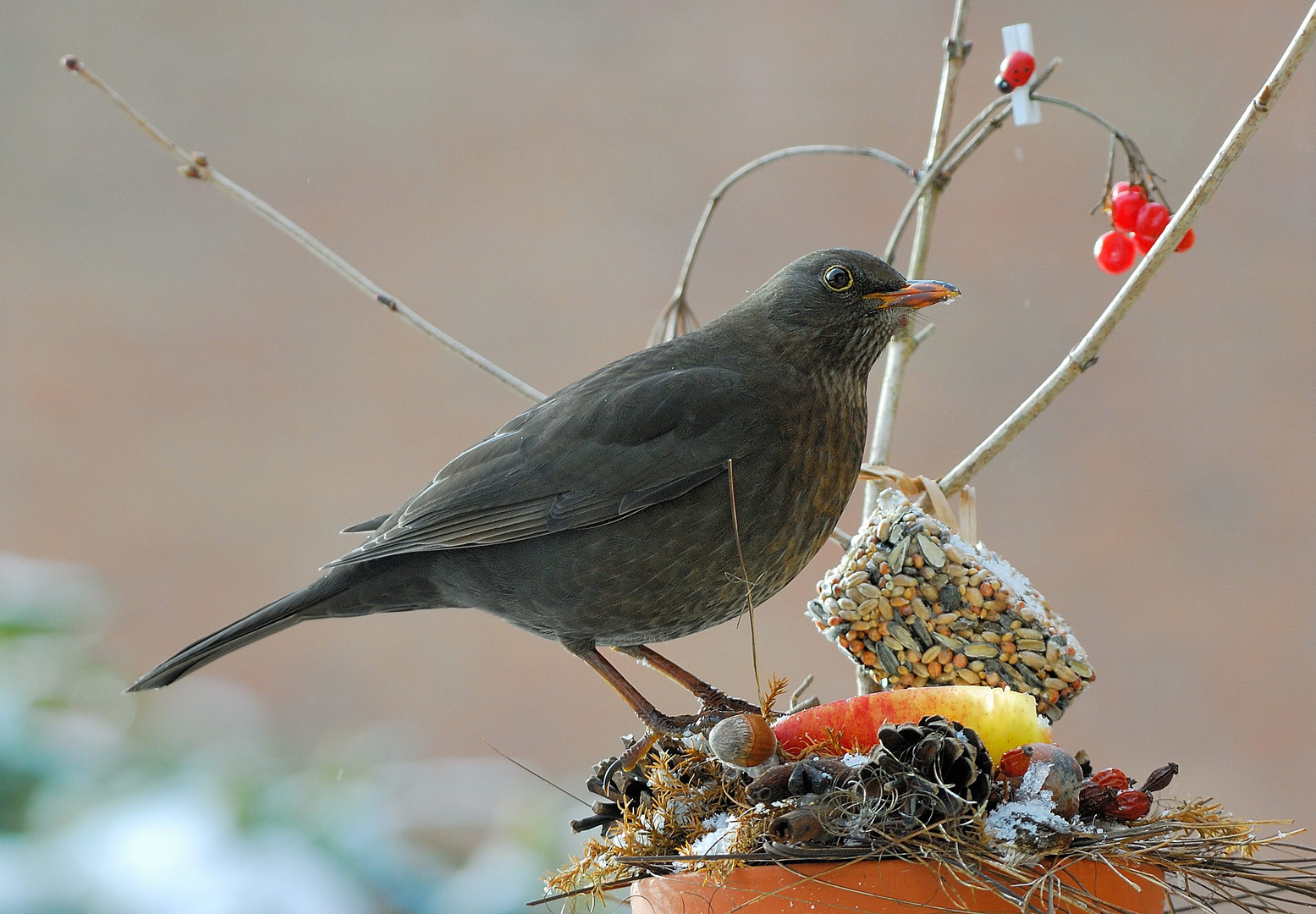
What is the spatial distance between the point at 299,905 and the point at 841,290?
6.32 feet

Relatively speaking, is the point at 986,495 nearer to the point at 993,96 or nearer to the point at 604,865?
the point at 993,96

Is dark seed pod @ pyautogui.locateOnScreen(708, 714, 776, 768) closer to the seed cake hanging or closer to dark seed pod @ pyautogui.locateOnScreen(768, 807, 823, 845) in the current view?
dark seed pod @ pyautogui.locateOnScreen(768, 807, 823, 845)

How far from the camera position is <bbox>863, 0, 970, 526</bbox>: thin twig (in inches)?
68.3

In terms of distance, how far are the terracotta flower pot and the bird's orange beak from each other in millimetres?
762

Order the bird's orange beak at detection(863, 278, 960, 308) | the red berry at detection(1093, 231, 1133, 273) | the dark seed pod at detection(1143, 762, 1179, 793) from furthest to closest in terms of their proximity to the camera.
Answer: the red berry at detection(1093, 231, 1133, 273) < the bird's orange beak at detection(863, 278, 960, 308) < the dark seed pod at detection(1143, 762, 1179, 793)

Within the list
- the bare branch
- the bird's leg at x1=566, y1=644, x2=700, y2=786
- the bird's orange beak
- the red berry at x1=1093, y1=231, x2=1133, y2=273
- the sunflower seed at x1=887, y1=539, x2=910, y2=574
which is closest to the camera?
the bird's leg at x1=566, y1=644, x2=700, y2=786

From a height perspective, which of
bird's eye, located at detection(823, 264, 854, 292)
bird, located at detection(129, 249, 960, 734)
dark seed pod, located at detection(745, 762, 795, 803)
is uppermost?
bird's eye, located at detection(823, 264, 854, 292)

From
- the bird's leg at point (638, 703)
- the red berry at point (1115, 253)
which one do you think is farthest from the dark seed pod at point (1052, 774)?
the red berry at point (1115, 253)

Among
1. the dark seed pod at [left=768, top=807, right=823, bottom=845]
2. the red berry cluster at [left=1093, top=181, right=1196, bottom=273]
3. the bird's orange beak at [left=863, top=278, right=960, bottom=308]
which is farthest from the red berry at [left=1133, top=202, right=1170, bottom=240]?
the dark seed pod at [left=768, top=807, right=823, bottom=845]

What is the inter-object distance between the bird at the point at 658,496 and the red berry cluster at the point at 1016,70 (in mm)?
305

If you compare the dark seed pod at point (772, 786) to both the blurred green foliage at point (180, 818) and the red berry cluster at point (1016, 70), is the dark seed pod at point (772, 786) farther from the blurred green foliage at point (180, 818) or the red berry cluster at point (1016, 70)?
the blurred green foliage at point (180, 818)

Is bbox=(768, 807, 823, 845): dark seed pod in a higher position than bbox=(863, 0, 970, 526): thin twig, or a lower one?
lower

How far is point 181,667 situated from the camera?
1.63m

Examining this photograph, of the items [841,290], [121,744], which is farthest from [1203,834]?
[121,744]
